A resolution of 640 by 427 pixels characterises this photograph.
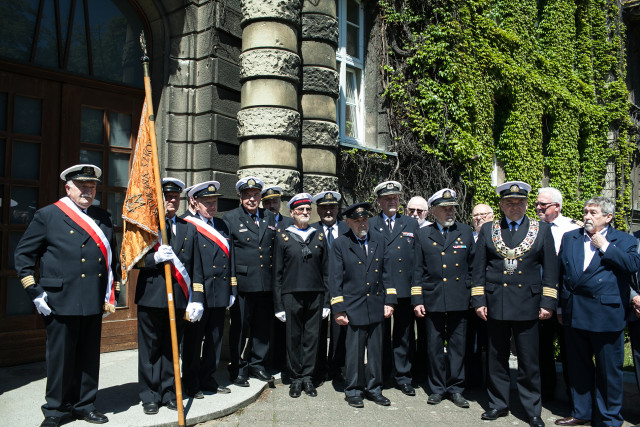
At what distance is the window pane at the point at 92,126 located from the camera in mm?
6586

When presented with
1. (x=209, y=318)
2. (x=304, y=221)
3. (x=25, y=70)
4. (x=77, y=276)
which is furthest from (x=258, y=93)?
(x=77, y=276)

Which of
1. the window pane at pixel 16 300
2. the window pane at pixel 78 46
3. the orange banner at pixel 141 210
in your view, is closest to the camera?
the orange banner at pixel 141 210

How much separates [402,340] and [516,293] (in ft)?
4.68

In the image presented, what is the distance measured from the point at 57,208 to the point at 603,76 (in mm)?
17248

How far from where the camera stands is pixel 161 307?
463 cm

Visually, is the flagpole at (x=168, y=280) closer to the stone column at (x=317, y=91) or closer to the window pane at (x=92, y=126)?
the window pane at (x=92, y=126)

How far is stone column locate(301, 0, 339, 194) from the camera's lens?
7.77 m

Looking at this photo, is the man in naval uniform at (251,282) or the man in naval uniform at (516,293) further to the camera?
the man in naval uniform at (251,282)

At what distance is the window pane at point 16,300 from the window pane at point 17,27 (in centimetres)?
265

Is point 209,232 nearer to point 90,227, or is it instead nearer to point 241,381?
point 90,227

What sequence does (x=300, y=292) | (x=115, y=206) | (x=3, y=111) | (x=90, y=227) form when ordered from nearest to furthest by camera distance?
(x=90, y=227) < (x=300, y=292) < (x=3, y=111) < (x=115, y=206)

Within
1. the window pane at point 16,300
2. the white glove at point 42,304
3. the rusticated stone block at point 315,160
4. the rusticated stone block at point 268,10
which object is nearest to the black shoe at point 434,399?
the white glove at point 42,304

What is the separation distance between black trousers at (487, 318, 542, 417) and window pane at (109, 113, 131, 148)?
5.20m

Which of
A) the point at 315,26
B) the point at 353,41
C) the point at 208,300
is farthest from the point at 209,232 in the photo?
the point at 353,41
